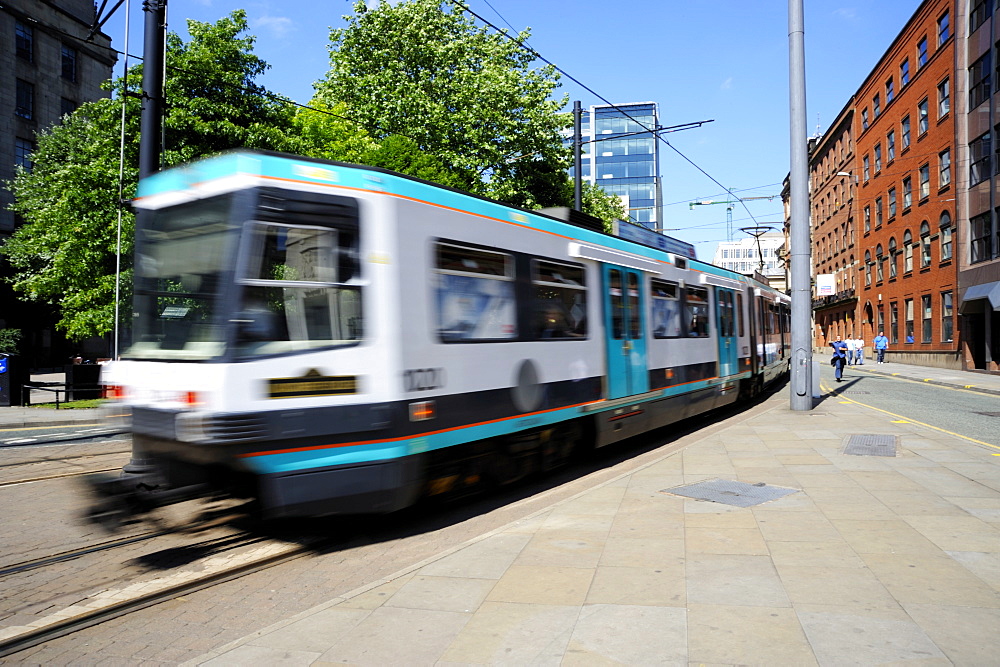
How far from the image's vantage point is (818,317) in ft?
223

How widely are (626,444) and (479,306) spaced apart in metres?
5.59

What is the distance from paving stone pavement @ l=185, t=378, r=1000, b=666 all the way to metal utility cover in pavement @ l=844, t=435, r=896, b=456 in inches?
82.6

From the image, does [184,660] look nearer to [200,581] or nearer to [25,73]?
[200,581]

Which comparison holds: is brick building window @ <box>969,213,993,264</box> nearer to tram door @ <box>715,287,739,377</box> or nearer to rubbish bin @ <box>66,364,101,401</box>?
tram door @ <box>715,287,739,377</box>

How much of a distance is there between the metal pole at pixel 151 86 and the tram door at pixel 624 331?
5.40 meters

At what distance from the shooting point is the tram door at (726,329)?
13617 mm

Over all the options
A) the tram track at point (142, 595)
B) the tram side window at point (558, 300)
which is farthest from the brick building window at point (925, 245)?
the tram track at point (142, 595)

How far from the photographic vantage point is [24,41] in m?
35.2

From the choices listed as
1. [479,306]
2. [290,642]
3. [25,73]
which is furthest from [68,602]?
[25,73]

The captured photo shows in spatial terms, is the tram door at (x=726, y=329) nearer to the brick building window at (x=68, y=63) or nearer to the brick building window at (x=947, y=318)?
the brick building window at (x=947, y=318)

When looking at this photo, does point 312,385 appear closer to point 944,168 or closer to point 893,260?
point 944,168

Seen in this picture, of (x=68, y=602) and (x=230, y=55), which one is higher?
(x=230, y=55)

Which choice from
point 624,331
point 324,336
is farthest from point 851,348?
point 324,336

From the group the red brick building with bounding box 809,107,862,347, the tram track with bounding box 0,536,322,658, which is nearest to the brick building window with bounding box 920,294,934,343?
the red brick building with bounding box 809,107,862,347
